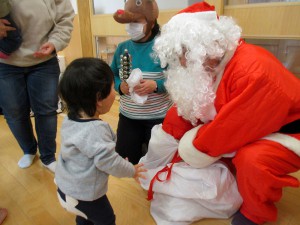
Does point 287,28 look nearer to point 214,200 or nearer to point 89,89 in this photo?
point 214,200

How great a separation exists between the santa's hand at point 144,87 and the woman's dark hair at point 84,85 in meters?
0.39

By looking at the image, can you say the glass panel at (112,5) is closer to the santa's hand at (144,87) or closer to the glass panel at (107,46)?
the glass panel at (107,46)

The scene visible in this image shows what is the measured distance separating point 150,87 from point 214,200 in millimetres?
530

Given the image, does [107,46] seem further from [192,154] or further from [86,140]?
[86,140]

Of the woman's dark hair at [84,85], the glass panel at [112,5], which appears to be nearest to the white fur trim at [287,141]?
the woman's dark hair at [84,85]

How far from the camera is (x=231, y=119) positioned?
903 millimetres

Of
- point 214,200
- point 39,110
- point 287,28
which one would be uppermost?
point 287,28

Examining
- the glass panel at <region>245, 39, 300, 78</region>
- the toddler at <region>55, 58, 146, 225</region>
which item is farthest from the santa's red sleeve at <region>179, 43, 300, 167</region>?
the glass panel at <region>245, 39, 300, 78</region>

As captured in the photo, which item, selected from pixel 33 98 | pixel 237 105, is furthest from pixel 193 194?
pixel 33 98

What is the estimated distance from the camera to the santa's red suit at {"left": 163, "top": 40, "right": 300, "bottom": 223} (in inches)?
34.7

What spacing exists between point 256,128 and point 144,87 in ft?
1.65

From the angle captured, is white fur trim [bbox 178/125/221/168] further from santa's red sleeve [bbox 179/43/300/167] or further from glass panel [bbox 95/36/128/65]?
glass panel [bbox 95/36/128/65]

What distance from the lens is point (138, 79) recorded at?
1.18 m

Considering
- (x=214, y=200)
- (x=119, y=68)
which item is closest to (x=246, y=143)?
(x=214, y=200)
